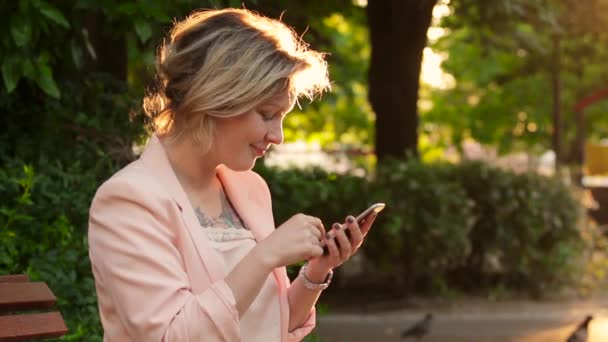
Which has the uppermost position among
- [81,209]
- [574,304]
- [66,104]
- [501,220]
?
[66,104]

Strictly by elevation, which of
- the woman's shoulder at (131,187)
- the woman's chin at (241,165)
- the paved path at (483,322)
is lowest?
the paved path at (483,322)

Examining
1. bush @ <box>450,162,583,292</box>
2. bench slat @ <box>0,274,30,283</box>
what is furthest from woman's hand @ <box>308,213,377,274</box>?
bush @ <box>450,162,583,292</box>

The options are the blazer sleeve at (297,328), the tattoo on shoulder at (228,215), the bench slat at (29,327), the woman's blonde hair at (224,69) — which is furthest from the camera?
the bench slat at (29,327)

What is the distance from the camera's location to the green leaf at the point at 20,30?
A: 5504 mm

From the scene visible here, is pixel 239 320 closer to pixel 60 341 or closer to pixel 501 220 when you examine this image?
pixel 60 341

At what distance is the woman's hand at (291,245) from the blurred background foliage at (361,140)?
88 centimetres

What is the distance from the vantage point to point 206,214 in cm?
278

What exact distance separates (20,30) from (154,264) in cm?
336

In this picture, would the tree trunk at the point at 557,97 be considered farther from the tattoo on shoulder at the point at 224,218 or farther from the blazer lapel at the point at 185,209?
the blazer lapel at the point at 185,209

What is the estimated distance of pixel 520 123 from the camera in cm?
2439

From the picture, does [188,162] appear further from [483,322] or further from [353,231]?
[483,322]

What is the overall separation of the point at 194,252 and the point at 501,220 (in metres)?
9.80

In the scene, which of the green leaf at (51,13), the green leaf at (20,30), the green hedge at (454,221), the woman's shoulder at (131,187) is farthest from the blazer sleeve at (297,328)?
the green hedge at (454,221)

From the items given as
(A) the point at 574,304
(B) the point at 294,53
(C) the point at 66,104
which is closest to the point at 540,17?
(A) the point at 574,304
